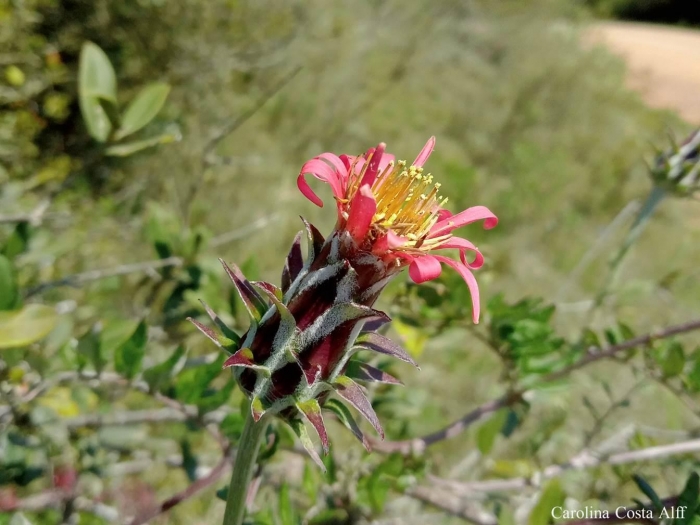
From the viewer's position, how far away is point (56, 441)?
4.58ft

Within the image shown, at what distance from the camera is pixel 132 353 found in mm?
1094

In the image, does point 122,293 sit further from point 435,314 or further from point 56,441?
point 435,314

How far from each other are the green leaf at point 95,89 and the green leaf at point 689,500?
1371 millimetres

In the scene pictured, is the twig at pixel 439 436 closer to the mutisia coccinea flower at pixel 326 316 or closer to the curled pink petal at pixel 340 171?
the mutisia coccinea flower at pixel 326 316

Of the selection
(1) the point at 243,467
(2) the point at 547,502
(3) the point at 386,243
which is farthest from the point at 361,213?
(2) the point at 547,502

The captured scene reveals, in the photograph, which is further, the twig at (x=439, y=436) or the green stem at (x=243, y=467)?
the twig at (x=439, y=436)

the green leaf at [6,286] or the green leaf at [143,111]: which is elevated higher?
the green leaf at [143,111]

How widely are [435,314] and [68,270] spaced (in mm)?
2216

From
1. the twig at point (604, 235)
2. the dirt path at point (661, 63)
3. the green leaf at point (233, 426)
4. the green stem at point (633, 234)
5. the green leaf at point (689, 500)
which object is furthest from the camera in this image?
the dirt path at point (661, 63)

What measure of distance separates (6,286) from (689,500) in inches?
50.5

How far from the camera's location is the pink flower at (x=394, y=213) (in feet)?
2.34

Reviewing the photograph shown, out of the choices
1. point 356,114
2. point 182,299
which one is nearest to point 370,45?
point 356,114

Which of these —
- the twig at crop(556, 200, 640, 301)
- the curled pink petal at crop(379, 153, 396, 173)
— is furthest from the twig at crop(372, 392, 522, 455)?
the curled pink petal at crop(379, 153, 396, 173)

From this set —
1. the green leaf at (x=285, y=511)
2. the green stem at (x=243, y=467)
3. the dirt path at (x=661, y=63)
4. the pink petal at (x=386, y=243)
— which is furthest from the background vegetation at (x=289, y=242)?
the dirt path at (x=661, y=63)
